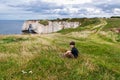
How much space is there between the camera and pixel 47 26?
15138 cm

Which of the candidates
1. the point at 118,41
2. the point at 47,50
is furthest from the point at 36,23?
the point at 47,50

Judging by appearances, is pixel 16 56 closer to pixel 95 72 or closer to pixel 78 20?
pixel 95 72

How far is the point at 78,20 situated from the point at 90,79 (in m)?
118

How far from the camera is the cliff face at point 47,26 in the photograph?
139 meters

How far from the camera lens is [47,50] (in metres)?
25.2

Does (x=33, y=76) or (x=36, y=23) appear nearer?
(x=33, y=76)

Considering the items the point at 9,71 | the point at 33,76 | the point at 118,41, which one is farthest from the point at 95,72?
the point at 118,41

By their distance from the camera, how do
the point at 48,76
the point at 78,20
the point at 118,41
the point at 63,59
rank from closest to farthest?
the point at 48,76 → the point at 63,59 → the point at 118,41 → the point at 78,20

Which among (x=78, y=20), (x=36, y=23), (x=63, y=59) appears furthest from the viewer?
Answer: (x=36, y=23)

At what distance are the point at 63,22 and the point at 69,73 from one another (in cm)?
12442

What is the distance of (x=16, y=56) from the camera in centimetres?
2205

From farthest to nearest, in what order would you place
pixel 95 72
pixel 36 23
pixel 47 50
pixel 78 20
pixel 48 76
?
1. pixel 36 23
2. pixel 78 20
3. pixel 47 50
4. pixel 95 72
5. pixel 48 76

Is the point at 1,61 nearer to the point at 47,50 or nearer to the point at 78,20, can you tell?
the point at 47,50

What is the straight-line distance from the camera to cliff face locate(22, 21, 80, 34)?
456 ft
